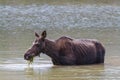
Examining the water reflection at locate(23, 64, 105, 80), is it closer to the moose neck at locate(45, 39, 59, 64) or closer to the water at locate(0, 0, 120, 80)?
the water at locate(0, 0, 120, 80)

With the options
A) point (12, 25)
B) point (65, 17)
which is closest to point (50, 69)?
point (12, 25)

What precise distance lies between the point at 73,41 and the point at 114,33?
8.58 metres

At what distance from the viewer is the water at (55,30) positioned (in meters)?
13.0

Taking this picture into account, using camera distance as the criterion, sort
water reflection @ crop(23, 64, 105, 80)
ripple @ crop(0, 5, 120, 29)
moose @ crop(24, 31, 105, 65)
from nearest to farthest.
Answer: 1. water reflection @ crop(23, 64, 105, 80)
2. moose @ crop(24, 31, 105, 65)
3. ripple @ crop(0, 5, 120, 29)

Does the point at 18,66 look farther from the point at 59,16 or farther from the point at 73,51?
the point at 59,16

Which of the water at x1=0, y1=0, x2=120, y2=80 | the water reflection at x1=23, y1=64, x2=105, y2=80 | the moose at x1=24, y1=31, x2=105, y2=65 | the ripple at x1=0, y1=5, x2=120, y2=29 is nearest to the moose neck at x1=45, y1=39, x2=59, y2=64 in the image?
the moose at x1=24, y1=31, x2=105, y2=65

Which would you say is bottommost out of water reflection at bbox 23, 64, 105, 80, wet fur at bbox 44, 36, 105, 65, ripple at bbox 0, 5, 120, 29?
water reflection at bbox 23, 64, 105, 80

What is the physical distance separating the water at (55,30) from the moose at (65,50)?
0.99 ft

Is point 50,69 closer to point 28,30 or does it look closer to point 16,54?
point 16,54

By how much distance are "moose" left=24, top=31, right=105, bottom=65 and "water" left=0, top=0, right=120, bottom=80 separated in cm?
30

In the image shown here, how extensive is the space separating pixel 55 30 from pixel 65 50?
9.68 m

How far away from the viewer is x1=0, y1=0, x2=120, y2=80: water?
1305cm

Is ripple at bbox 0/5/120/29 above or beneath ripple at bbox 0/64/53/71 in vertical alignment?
above

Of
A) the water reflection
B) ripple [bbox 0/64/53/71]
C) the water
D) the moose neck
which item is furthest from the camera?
the moose neck
